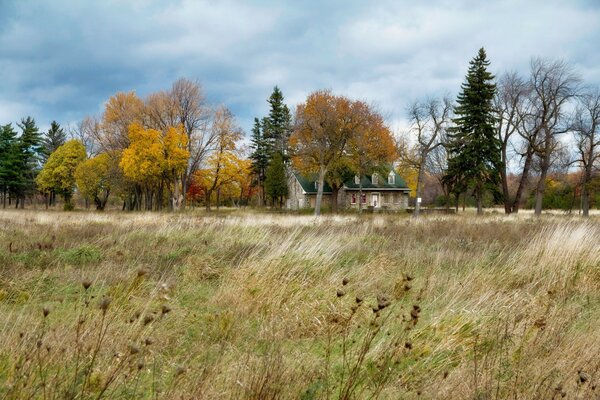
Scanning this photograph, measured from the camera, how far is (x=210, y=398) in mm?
2408

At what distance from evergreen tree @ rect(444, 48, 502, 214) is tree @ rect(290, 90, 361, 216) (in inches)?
373

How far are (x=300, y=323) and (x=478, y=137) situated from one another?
35.4m

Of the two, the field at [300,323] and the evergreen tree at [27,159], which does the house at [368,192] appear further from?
the field at [300,323]

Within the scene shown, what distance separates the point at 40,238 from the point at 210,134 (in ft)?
102

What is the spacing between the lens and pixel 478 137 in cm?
3525

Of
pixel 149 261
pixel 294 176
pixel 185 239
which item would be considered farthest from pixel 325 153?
pixel 149 261

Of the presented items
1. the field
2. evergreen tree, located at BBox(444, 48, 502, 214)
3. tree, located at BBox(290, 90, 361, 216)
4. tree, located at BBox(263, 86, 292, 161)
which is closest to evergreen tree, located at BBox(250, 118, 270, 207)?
tree, located at BBox(263, 86, 292, 161)

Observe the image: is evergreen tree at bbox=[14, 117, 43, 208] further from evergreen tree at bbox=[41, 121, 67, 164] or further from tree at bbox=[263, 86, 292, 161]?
tree at bbox=[263, 86, 292, 161]

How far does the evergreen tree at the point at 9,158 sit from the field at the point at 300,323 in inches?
1897

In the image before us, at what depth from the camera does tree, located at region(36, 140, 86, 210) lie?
1874 inches

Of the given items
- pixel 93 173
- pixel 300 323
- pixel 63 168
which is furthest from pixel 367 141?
pixel 300 323

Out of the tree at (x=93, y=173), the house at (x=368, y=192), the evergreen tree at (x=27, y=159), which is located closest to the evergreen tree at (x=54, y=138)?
the evergreen tree at (x=27, y=159)

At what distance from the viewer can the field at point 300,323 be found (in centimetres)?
259

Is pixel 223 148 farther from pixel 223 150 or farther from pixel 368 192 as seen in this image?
pixel 368 192
